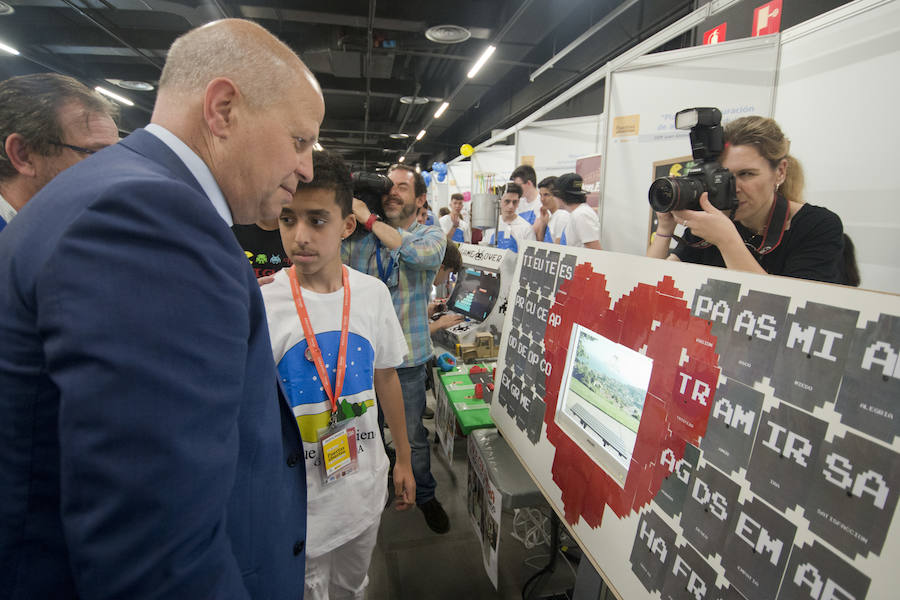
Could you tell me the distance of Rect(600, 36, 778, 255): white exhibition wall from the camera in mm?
2131

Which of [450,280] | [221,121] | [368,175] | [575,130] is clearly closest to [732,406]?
[221,121]

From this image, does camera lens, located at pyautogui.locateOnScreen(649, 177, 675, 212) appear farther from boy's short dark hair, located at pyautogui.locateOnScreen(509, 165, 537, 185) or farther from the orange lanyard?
boy's short dark hair, located at pyautogui.locateOnScreen(509, 165, 537, 185)

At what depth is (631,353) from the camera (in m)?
1.00

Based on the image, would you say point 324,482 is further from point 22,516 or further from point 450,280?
point 450,280

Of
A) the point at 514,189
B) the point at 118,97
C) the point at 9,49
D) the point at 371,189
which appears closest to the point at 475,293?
the point at 371,189

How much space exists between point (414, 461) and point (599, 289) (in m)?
1.58

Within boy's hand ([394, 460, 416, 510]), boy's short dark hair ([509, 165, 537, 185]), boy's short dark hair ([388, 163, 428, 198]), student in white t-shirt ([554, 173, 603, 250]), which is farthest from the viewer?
boy's short dark hair ([509, 165, 537, 185])

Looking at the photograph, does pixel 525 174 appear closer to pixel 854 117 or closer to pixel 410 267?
pixel 854 117

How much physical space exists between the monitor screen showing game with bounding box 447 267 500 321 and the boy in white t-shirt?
1360 millimetres

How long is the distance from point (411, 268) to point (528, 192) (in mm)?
3391

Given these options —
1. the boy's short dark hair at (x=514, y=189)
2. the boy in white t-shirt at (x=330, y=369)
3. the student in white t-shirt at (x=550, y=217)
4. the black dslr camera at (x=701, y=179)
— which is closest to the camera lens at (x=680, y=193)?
the black dslr camera at (x=701, y=179)

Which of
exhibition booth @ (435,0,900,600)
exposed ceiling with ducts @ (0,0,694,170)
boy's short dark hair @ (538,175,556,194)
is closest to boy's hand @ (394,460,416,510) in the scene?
exhibition booth @ (435,0,900,600)

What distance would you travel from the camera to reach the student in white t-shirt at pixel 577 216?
3.55 metres

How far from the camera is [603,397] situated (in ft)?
3.61
